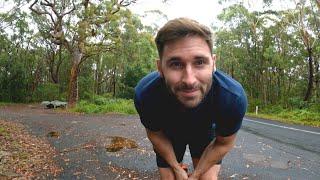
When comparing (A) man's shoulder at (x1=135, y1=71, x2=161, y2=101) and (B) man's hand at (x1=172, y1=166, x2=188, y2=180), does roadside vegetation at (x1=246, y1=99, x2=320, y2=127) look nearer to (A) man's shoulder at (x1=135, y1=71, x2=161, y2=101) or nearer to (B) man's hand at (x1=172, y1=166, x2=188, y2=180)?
(B) man's hand at (x1=172, y1=166, x2=188, y2=180)

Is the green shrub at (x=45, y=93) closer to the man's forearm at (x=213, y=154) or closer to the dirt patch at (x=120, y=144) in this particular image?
the dirt patch at (x=120, y=144)

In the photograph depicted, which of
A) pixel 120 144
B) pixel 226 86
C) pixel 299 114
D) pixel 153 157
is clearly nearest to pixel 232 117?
pixel 226 86

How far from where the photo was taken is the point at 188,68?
2314mm

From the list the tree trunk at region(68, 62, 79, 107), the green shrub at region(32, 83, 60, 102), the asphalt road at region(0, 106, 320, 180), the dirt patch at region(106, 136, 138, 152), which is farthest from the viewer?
the green shrub at region(32, 83, 60, 102)

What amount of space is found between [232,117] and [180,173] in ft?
2.14

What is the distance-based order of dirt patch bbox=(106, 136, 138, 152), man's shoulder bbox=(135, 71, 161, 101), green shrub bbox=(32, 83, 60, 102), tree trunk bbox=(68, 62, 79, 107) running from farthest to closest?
green shrub bbox=(32, 83, 60, 102)
tree trunk bbox=(68, 62, 79, 107)
dirt patch bbox=(106, 136, 138, 152)
man's shoulder bbox=(135, 71, 161, 101)

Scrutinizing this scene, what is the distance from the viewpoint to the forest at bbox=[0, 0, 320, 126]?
88.7 feet

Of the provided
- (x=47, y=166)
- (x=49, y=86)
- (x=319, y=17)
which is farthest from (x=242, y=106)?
(x=49, y=86)

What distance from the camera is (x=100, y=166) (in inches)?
337

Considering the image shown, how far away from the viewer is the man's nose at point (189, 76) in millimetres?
2285

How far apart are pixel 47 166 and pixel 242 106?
6.95m

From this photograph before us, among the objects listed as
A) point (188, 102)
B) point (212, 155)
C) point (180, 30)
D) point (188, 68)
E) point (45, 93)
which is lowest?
point (212, 155)

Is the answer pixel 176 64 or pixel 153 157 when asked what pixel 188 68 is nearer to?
pixel 176 64

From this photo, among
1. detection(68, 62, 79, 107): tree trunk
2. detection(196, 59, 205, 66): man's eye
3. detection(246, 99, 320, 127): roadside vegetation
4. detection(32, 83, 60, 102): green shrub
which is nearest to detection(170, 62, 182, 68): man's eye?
detection(196, 59, 205, 66): man's eye
